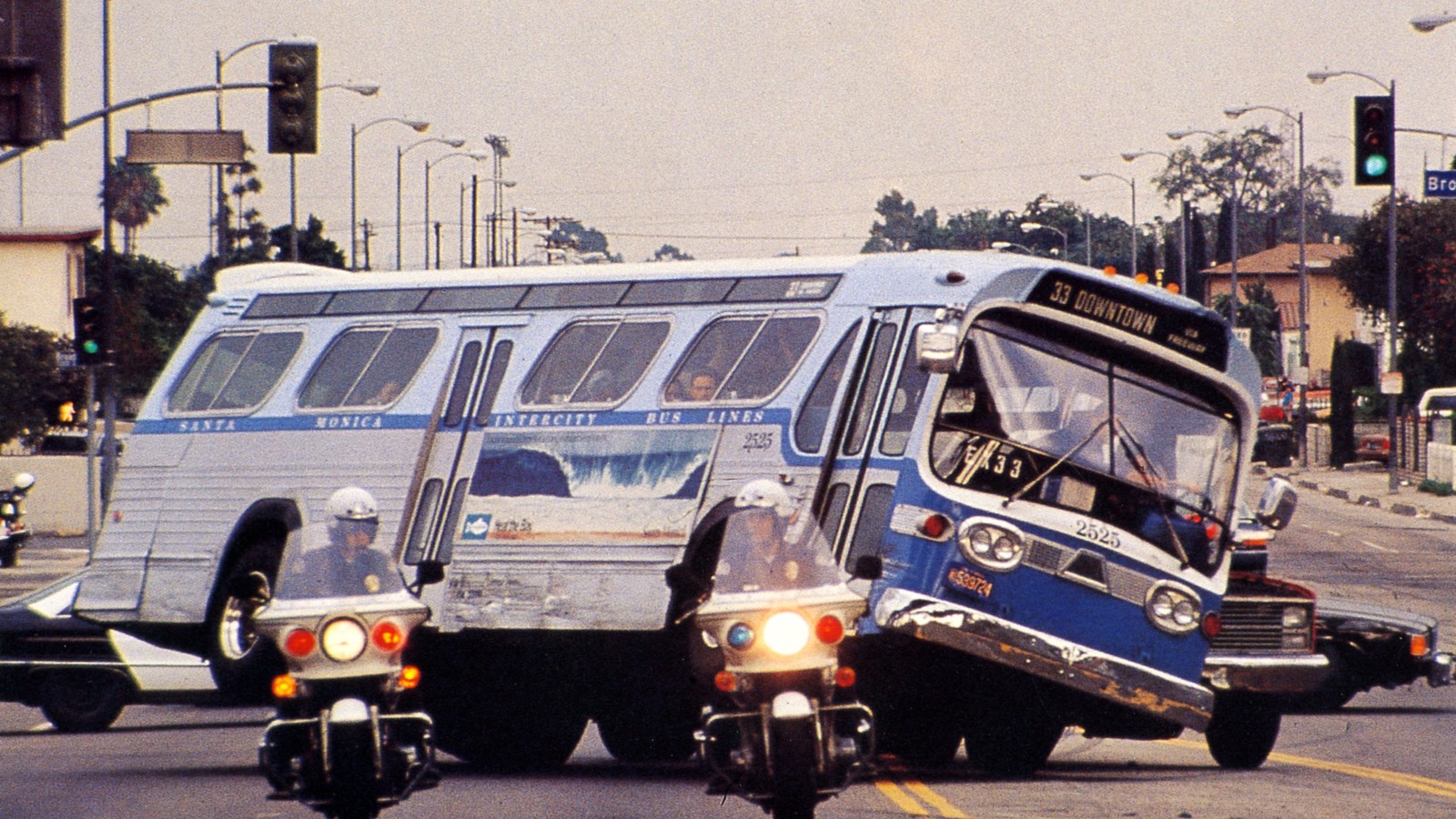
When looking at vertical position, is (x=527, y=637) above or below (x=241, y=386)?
below

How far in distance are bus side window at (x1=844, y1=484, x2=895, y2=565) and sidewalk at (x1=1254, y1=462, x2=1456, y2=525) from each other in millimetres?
31697

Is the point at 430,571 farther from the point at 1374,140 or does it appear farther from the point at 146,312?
the point at 146,312

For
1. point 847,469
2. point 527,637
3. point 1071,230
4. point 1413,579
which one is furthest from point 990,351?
point 1071,230

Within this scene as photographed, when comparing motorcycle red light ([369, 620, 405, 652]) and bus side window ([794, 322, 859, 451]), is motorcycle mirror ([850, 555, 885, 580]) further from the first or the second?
bus side window ([794, 322, 859, 451])

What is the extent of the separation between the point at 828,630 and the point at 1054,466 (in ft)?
12.5

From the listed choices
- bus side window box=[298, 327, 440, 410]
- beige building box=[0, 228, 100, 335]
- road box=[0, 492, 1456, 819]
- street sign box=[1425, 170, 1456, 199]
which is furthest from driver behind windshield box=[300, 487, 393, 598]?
beige building box=[0, 228, 100, 335]

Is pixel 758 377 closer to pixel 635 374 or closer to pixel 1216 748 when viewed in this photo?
pixel 635 374

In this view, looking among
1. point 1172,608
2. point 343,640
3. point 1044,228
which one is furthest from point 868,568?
point 1044,228

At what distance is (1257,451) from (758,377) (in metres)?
3.50

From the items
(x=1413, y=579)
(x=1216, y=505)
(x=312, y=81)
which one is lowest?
(x=1413, y=579)

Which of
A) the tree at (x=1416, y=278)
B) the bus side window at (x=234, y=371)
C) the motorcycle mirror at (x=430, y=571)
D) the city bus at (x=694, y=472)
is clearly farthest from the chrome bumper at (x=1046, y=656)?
the tree at (x=1416, y=278)

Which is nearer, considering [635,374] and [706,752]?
[706,752]

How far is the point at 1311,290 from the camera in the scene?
124 m

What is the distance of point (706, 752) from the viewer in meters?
9.70
